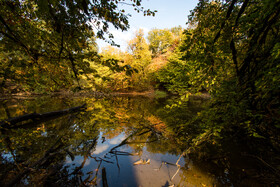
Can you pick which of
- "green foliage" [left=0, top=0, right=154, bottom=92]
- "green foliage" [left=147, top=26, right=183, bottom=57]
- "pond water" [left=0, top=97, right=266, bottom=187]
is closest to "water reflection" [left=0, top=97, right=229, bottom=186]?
"pond water" [left=0, top=97, right=266, bottom=187]

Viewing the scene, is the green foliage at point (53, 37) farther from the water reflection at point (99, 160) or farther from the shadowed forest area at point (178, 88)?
the water reflection at point (99, 160)

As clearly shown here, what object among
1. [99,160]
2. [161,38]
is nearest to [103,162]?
[99,160]

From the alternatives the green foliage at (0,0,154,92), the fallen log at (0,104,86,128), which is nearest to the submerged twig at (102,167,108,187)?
the green foliage at (0,0,154,92)

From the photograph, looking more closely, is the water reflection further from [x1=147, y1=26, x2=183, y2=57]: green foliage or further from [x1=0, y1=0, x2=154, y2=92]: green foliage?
[x1=147, y1=26, x2=183, y2=57]: green foliage

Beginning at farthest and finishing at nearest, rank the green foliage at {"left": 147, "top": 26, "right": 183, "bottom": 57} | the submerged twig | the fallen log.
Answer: the green foliage at {"left": 147, "top": 26, "right": 183, "bottom": 57} < the fallen log < the submerged twig

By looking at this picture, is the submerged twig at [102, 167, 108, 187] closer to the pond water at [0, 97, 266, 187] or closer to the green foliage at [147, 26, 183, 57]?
the pond water at [0, 97, 266, 187]


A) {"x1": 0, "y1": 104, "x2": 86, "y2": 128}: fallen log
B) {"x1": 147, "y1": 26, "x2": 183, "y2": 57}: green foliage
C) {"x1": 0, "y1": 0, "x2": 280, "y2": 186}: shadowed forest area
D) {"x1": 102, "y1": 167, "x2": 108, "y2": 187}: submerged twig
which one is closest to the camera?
{"x1": 0, "y1": 0, "x2": 280, "y2": 186}: shadowed forest area

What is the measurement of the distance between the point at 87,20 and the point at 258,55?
437 centimetres

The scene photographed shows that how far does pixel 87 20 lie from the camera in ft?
8.36

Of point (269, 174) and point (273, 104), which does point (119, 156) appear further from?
point (273, 104)

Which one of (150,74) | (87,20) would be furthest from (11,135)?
(150,74)

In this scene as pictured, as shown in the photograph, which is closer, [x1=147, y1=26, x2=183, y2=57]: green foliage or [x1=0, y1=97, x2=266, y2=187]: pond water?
[x1=0, y1=97, x2=266, y2=187]: pond water

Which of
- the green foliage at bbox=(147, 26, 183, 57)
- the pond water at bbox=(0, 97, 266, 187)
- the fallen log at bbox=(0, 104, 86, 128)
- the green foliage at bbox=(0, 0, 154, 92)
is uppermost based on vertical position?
the green foliage at bbox=(147, 26, 183, 57)

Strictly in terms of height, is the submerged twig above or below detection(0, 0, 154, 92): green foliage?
below
